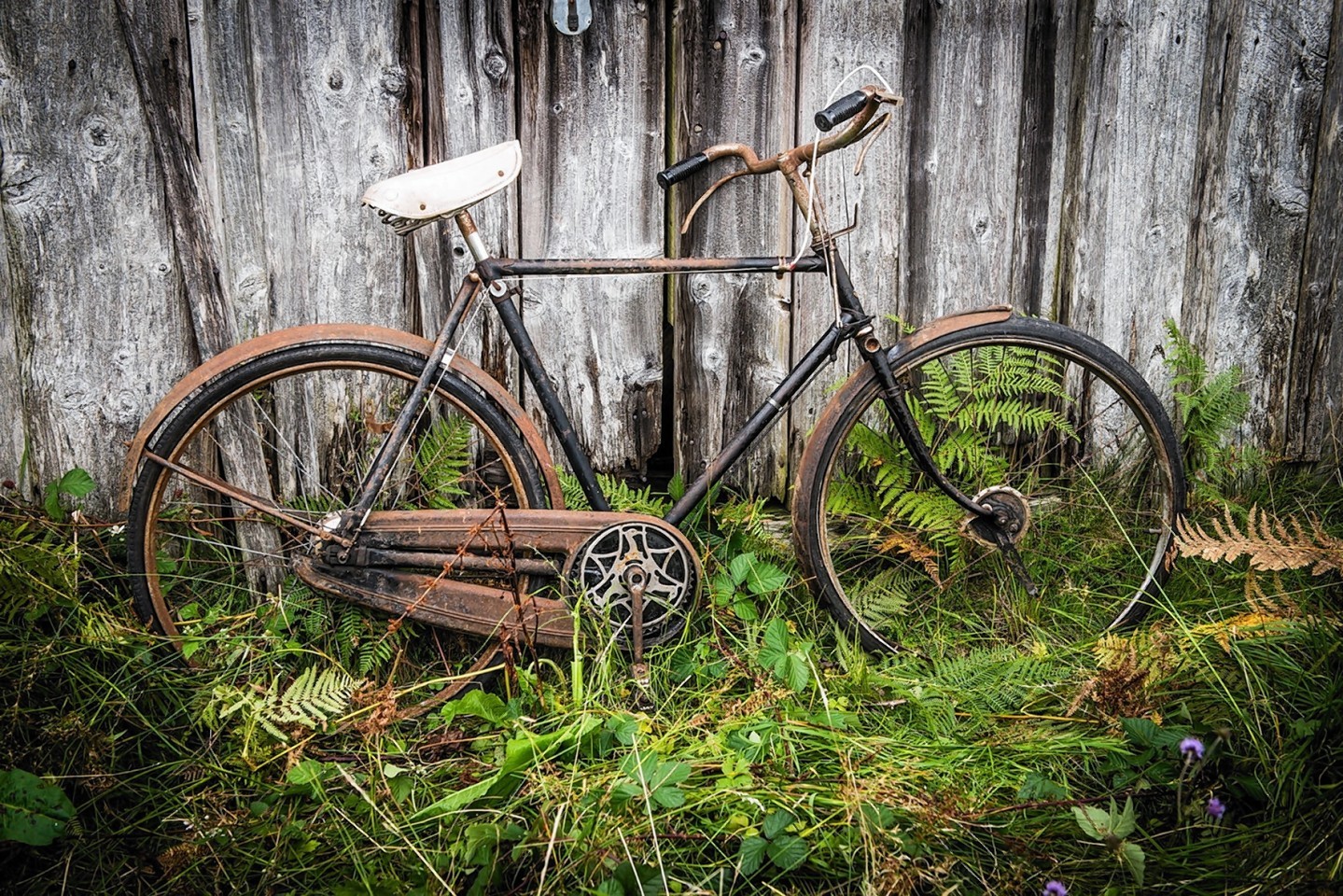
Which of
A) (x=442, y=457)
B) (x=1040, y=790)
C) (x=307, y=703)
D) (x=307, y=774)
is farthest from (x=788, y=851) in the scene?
(x=442, y=457)

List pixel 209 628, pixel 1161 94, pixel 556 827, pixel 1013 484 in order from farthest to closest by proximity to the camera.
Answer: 1. pixel 1013 484
2. pixel 1161 94
3. pixel 209 628
4. pixel 556 827

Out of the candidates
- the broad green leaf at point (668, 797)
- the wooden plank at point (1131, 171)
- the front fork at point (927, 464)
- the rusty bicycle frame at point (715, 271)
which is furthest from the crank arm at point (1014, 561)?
the broad green leaf at point (668, 797)

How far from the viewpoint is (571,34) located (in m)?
2.76

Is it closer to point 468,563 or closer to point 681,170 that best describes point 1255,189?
point 681,170

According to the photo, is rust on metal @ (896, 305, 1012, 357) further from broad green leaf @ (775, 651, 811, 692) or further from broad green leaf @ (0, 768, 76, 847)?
broad green leaf @ (0, 768, 76, 847)

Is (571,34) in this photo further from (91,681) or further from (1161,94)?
(91,681)

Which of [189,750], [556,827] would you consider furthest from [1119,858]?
[189,750]

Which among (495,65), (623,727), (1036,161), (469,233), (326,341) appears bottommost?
(623,727)

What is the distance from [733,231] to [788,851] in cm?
174

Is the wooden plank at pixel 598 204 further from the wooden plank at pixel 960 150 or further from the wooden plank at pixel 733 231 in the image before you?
the wooden plank at pixel 960 150

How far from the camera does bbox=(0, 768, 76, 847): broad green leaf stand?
198 centimetres

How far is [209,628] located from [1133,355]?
115 inches

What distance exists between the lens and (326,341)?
99.3 inches

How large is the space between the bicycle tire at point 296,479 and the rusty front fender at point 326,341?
0.03 m
